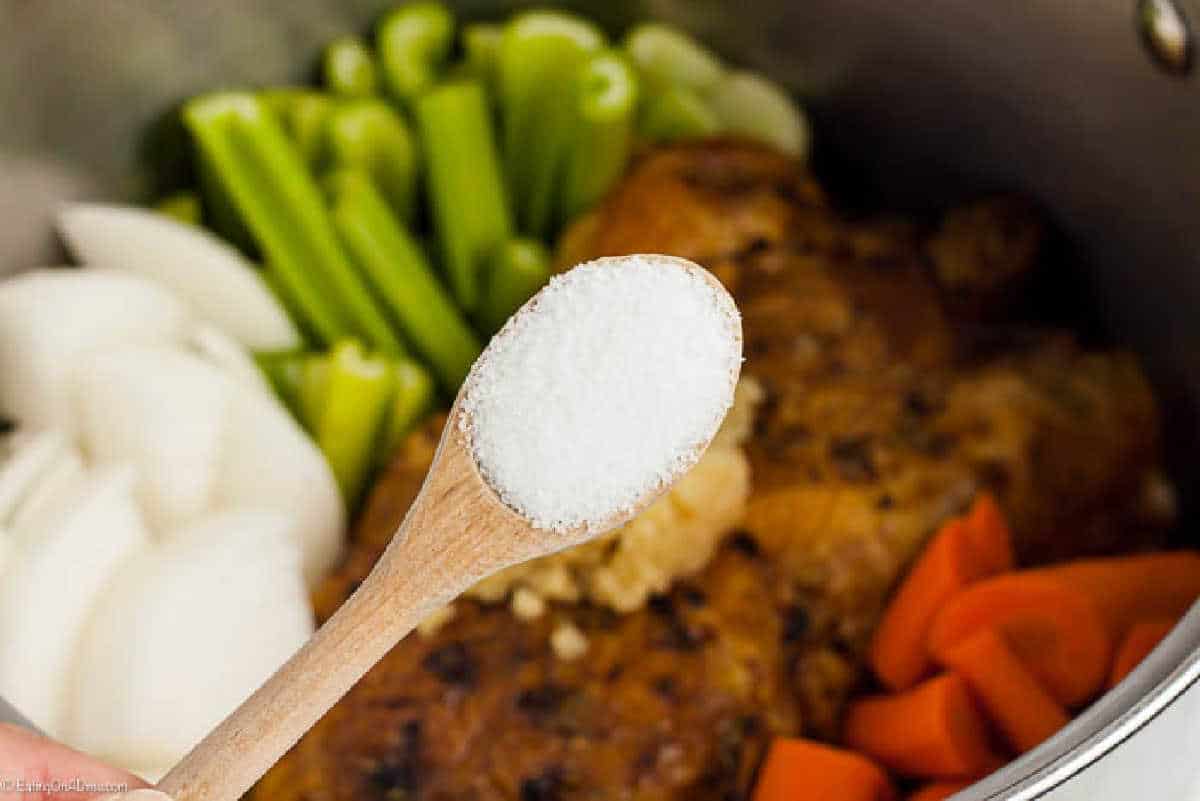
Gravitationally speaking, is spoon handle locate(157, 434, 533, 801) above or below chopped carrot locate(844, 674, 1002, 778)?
above

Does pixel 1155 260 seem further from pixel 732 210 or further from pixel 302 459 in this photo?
pixel 302 459

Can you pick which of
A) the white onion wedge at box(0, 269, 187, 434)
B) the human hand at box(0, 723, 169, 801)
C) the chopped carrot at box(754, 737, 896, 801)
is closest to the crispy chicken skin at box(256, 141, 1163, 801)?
the chopped carrot at box(754, 737, 896, 801)

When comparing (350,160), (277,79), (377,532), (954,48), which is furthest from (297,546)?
(954,48)

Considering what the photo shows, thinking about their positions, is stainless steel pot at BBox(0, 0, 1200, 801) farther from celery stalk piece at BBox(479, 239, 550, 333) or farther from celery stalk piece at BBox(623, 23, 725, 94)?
celery stalk piece at BBox(479, 239, 550, 333)

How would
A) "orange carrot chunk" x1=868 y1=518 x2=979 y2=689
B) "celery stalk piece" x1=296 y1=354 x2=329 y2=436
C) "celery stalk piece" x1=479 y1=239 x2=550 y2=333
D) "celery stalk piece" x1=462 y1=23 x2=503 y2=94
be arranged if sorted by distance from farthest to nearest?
"celery stalk piece" x1=462 y1=23 x2=503 y2=94, "celery stalk piece" x1=479 y1=239 x2=550 y2=333, "celery stalk piece" x1=296 y1=354 x2=329 y2=436, "orange carrot chunk" x1=868 y1=518 x2=979 y2=689

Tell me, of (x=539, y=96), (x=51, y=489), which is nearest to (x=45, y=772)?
(x=51, y=489)

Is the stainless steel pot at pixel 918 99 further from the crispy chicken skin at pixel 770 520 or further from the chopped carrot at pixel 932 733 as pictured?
the chopped carrot at pixel 932 733
